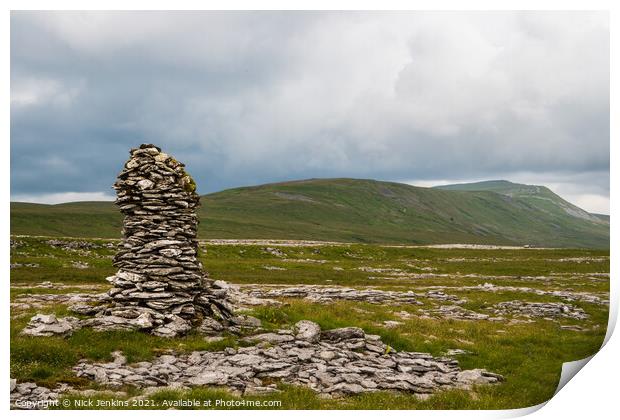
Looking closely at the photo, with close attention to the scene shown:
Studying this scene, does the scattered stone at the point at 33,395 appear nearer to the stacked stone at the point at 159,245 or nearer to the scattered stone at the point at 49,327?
the scattered stone at the point at 49,327

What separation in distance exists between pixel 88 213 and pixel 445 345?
182 meters

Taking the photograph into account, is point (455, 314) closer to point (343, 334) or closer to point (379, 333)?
point (379, 333)

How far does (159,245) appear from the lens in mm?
25281

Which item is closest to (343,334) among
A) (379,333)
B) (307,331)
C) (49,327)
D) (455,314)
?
(307,331)

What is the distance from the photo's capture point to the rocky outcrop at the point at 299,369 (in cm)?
1844

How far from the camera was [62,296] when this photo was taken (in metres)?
36.1

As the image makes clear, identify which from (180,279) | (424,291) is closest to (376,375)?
(180,279)

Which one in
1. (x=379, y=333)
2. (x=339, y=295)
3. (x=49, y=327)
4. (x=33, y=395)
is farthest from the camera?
(x=339, y=295)

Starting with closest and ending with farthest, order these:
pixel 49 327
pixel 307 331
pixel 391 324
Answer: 1. pixel 49 327
2. pixel 307 331
3. pixel 391 324

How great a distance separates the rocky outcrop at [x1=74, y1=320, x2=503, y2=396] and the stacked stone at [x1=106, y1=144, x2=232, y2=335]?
4016 mm

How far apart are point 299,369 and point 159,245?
33.1ft

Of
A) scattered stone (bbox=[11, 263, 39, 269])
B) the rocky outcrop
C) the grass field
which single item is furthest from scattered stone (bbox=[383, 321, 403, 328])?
scattered stone (bbox=[11, 263, 39, 269])

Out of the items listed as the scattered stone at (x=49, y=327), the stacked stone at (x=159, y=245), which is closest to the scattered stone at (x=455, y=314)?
the stacked stone at (x=159, y=245)
